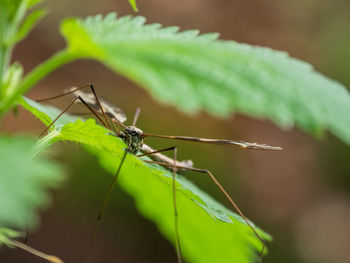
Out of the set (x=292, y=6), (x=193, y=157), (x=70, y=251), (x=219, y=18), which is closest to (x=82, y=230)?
(x=70, y=251)

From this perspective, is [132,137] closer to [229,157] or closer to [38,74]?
[38,74]

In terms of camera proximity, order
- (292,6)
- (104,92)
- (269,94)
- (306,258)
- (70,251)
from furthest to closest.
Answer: (292,6)
(104,92)
(306,258)
(70,251)
(269,94)

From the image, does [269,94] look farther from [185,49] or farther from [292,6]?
[292,6]

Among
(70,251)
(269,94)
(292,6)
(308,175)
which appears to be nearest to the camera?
(269,94)

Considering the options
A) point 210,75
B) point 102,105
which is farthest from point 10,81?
point 102,105

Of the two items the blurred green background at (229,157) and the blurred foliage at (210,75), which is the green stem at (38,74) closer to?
the blurred foliage at (210,75)

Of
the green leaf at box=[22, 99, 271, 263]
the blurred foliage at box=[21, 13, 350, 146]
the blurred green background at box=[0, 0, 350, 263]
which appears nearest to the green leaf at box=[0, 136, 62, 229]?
the blurred foliage at box=[21, 13, 350, 146]

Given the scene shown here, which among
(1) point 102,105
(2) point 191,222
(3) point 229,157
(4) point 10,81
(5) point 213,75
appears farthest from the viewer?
(3) point 229,157
